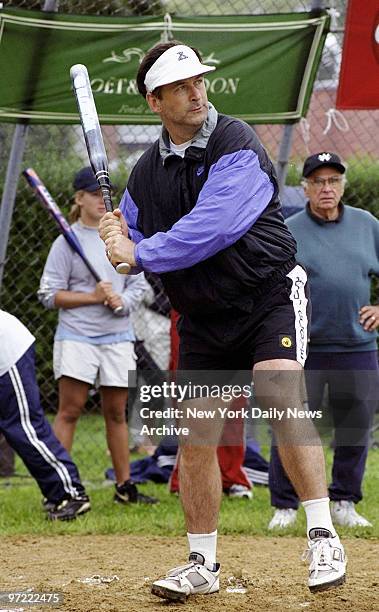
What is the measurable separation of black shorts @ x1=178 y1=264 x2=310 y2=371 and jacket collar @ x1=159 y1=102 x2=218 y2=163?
2.23ft

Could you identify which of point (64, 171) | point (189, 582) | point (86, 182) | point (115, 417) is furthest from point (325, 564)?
point (64, 171)

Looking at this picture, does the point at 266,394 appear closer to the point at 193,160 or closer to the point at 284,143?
the point at 193,160

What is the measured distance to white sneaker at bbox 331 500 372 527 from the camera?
255 inches

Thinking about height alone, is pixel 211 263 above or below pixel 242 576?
above

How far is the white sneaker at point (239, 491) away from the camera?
7422 mm

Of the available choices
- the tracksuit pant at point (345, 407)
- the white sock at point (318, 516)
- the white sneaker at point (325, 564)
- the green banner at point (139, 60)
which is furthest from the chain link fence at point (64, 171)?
the white sneaker at point (325, 564)

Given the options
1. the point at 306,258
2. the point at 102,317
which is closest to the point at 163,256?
the point at 306,258

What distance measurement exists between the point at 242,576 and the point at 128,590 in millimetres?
595

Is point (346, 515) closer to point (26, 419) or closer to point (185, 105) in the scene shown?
point (26, 419)

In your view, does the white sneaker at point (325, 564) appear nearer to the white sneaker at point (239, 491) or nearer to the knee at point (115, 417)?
the knee at point (115, 417)

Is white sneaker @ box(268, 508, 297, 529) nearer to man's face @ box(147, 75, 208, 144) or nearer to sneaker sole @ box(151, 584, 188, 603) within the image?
sneaker sole @ box(151, 584, 188, 603)

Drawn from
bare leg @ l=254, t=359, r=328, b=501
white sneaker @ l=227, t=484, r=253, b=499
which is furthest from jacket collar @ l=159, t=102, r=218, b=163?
white sneaker @ l=227, t=484, r=253, b=499

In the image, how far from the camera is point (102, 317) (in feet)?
23.5

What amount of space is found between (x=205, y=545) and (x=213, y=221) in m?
1.46
